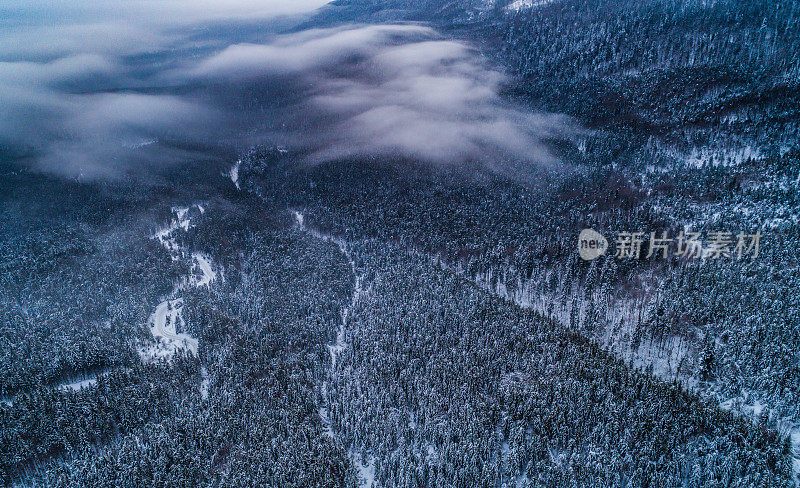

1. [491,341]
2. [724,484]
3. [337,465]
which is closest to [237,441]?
Result: [337,465]

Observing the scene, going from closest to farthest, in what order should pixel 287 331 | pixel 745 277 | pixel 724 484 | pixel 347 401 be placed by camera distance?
pixel 724 484 < pixel 347 401 < pixel 745 277 < pixel 287 331

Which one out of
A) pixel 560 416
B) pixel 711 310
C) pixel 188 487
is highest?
pixel 711 310

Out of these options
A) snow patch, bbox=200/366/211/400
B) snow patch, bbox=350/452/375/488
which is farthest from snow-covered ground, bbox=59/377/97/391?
snow patch, bbox=350/452/375/488

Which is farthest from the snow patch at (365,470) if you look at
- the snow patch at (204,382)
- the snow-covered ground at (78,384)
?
the snow-covered ground at (78,384)

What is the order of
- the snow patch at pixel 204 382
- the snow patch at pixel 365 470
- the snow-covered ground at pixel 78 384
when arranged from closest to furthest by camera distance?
the snow patch at pixel 365 470, the snow patch at pixel 204 382, the snow-covered ground at pixel 78 384

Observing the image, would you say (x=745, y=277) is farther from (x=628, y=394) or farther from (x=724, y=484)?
(x=724, y=484)

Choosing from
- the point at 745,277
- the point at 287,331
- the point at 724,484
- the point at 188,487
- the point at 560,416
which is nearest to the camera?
the point at 724,484

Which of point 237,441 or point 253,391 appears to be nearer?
point 237,441

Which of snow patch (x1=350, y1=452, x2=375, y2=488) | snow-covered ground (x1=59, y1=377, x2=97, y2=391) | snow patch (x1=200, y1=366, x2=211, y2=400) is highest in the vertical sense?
snow patch (x1=200, y1=366, x2=211, y2=400)

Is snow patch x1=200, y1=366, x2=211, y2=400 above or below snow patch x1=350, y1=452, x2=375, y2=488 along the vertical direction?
above

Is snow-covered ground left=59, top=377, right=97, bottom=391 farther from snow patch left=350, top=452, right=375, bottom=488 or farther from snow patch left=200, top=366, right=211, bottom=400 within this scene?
snow patch left=350, top=452, right=375, bottom=488

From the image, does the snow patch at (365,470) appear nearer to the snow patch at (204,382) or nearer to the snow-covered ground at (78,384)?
the snow patch at (204,382)
